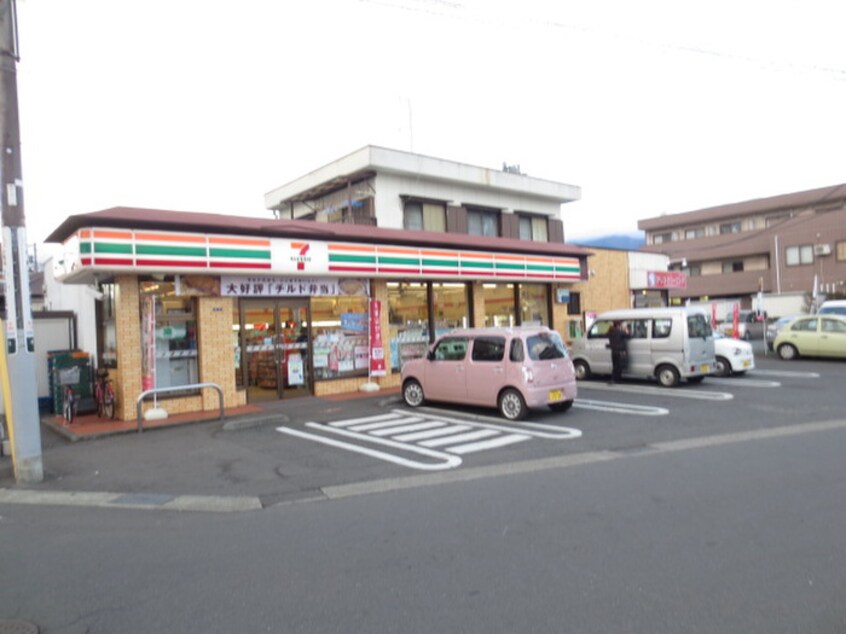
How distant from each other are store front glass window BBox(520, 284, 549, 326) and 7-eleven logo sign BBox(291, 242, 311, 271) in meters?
8.18

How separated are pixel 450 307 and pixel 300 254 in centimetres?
558

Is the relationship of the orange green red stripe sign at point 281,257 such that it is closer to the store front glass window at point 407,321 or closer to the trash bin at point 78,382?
the store front glass window at point 407,321

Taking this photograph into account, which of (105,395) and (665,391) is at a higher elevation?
(105,395)

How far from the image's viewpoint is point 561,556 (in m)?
4.46

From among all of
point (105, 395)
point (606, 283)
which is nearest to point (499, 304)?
point (606, 283)

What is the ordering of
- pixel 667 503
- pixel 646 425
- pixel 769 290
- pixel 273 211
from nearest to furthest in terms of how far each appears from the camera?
pixel 667 503, pixel 646 425, pixel 273 211, pixel 769 290

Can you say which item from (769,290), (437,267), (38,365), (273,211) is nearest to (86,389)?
(38,365)

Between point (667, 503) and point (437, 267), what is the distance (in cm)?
1057

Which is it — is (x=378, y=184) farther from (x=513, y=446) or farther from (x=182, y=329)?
(x=513, y=446)

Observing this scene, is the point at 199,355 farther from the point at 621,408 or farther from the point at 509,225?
the point at 509,225

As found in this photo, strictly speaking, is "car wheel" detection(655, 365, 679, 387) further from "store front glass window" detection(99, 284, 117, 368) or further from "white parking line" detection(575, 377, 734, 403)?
"store front glass window" detection(99, 284, 117, 368)

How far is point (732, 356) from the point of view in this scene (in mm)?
15938

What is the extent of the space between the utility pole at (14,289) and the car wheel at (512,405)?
733cm

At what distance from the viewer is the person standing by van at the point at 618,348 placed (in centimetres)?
1528
